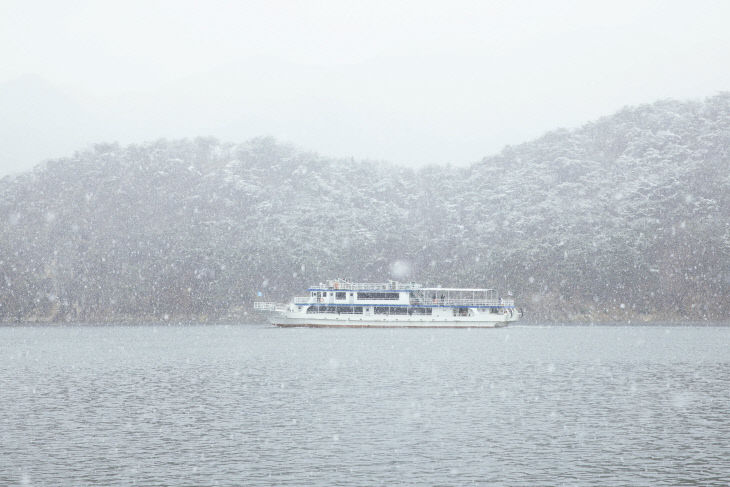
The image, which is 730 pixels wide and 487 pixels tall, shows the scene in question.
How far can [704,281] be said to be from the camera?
163 m

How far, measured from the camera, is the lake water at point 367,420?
27.9m

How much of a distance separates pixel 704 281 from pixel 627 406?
133284 mm

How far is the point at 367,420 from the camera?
124ft

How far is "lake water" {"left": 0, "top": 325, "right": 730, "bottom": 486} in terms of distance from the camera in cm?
2794

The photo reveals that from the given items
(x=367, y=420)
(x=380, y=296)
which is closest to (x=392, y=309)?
(x=380, y=296)

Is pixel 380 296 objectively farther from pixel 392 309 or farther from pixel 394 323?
pixel 394 323

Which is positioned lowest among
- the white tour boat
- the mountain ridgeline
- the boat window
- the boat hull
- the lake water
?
the lake water

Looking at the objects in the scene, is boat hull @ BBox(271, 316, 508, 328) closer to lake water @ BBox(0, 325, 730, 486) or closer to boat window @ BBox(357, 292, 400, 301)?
boat window @ BBox(357, 292, 400, 301)

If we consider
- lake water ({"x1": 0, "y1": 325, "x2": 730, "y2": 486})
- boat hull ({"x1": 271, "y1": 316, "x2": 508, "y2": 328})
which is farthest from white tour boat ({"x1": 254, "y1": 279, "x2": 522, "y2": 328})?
lake water ({"x1": 0, "y1": 325, "x2": 730, "y2": 486})

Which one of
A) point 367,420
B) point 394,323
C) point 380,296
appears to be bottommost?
point 367,420

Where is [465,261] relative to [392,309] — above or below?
above

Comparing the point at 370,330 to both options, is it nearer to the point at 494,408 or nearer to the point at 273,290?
the point at 273,290

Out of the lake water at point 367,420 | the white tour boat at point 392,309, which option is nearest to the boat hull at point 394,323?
the white tour boat at point 392,309

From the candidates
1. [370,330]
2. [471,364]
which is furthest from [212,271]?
[471,364]
